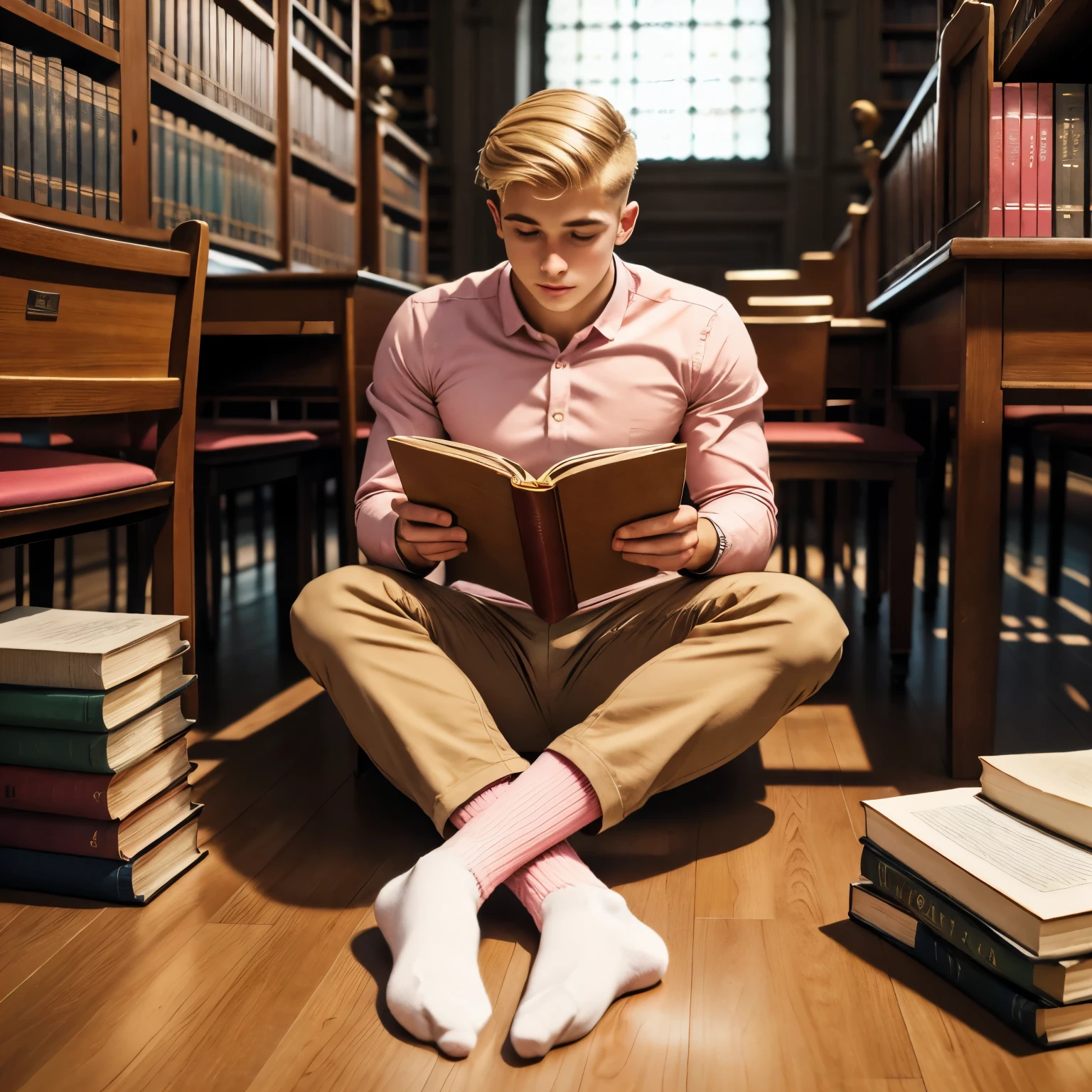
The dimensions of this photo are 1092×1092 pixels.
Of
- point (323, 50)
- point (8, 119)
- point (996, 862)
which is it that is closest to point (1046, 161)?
point (996, 862)

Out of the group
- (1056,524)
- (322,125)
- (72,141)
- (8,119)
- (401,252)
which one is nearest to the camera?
(8,119)

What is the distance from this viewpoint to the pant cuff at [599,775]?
3.94 ft

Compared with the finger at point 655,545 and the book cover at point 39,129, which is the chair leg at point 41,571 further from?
the finger at point 655,545

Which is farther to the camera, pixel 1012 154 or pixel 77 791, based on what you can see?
pixel 1012 154

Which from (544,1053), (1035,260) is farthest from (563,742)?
(1035,260)

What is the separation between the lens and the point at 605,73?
640 centimetres

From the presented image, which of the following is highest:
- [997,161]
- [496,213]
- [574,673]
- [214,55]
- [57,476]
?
[214,55]

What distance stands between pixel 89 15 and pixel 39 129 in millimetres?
370

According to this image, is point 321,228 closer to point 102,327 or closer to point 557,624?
point 102,327

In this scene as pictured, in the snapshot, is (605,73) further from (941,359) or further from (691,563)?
(691,563)

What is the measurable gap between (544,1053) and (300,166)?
13.3 feet

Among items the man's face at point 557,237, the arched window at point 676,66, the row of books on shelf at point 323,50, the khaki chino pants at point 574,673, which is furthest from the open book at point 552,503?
the arched window at point 676,66

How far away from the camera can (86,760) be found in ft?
3.87

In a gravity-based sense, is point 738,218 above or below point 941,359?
above
